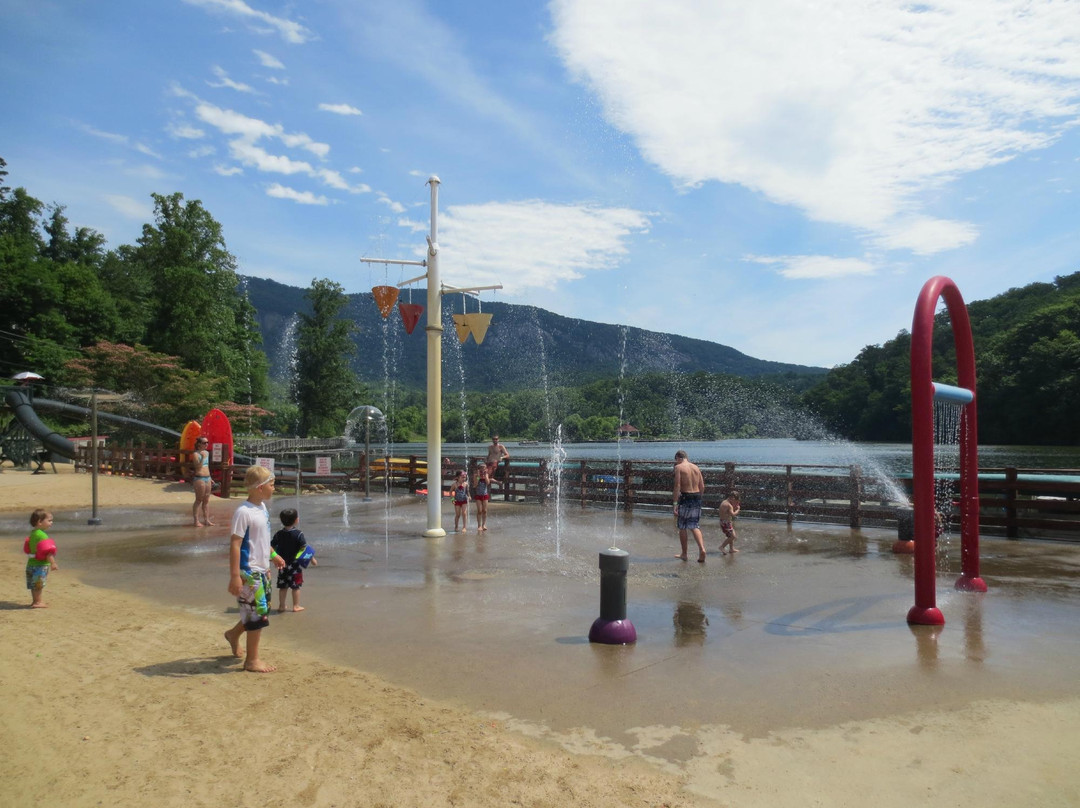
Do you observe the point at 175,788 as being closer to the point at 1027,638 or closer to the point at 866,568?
the point at 1027,638

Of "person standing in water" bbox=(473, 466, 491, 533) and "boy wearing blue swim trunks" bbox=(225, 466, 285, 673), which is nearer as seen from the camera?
"boy wearing blue swim trunks" bbox=(225, 466, 285, 673)

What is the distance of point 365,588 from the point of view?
8.87 metres

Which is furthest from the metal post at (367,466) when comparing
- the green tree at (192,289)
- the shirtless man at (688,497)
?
the green tree at (192,289)

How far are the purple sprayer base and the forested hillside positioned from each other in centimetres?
4363

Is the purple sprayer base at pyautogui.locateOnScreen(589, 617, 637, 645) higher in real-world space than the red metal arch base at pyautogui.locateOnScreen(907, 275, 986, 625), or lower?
lower

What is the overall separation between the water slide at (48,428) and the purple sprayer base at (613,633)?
1132 inches

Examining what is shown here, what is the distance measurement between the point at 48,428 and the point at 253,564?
117ft

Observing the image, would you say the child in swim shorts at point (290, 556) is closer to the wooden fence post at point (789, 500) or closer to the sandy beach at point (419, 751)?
the sandy beach at point (419, 751)

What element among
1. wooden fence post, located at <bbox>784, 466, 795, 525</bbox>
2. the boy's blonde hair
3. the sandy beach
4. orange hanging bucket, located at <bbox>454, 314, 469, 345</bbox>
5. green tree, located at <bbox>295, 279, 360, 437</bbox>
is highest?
green tree, located at <bbox>295, 279, 360, 437</bbox>

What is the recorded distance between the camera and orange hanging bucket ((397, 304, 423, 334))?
1323 cm

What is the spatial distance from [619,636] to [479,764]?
2.57 metres

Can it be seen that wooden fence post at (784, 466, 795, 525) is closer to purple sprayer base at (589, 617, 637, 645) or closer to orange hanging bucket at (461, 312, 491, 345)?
orange hanging bucket at (461, 312, 491, 345)

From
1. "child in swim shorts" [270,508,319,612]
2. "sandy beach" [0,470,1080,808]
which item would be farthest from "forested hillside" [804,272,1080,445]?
"sandy beach" [0,470,1080,808]

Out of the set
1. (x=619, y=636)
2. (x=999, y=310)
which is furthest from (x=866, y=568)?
(x=999, y=310)
